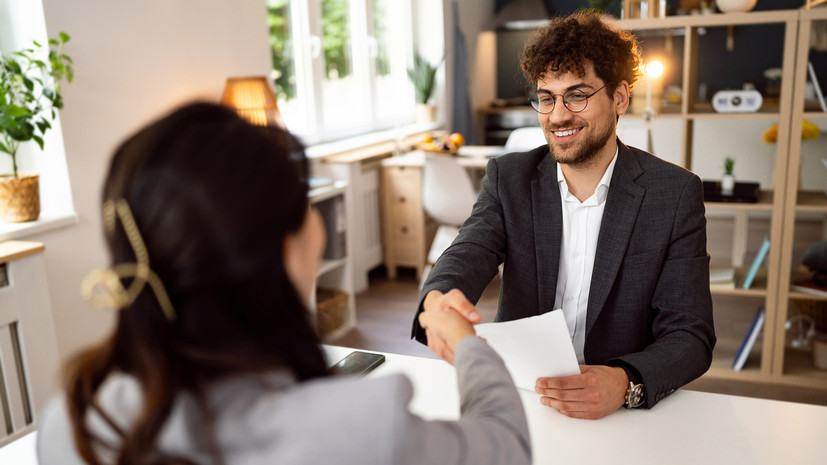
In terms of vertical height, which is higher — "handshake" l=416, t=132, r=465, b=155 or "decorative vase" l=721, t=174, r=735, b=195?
"handshake" l=416, t=132, r=465, b=155

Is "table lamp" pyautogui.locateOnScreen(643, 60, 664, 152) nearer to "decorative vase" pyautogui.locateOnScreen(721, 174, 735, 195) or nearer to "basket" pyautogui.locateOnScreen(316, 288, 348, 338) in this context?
"decorative vase" pyautogui.locateOnScreen(721, 174, 735, 195)

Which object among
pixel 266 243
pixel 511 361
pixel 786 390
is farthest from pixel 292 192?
pixel 786 390

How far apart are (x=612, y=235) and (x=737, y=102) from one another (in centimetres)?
178

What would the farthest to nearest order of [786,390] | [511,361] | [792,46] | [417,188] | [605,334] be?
[417,188] < [786,390] < [792,46] < [605,334] < [511,361]

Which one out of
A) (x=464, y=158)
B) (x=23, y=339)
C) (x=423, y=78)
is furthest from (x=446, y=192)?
(x=23, y=339)

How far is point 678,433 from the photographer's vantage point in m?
1.21

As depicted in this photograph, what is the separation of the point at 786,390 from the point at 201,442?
2975 millimetres

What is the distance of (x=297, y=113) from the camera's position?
455 centimetres

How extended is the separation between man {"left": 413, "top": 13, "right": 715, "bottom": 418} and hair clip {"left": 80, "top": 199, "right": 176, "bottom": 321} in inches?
32.4

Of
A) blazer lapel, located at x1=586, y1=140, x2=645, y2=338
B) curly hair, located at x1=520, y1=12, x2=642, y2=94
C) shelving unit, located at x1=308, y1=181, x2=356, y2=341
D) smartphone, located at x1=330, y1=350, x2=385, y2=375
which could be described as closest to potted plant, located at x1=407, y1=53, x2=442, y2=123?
shelving unit, located at x1=308, y1=181, x2=356, y2=341

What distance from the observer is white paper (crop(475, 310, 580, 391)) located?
1226mm

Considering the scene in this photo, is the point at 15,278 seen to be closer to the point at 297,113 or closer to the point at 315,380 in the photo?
the point at 315,380

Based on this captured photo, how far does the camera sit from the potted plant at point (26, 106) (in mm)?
2340

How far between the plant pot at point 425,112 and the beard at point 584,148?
4.12 metres
